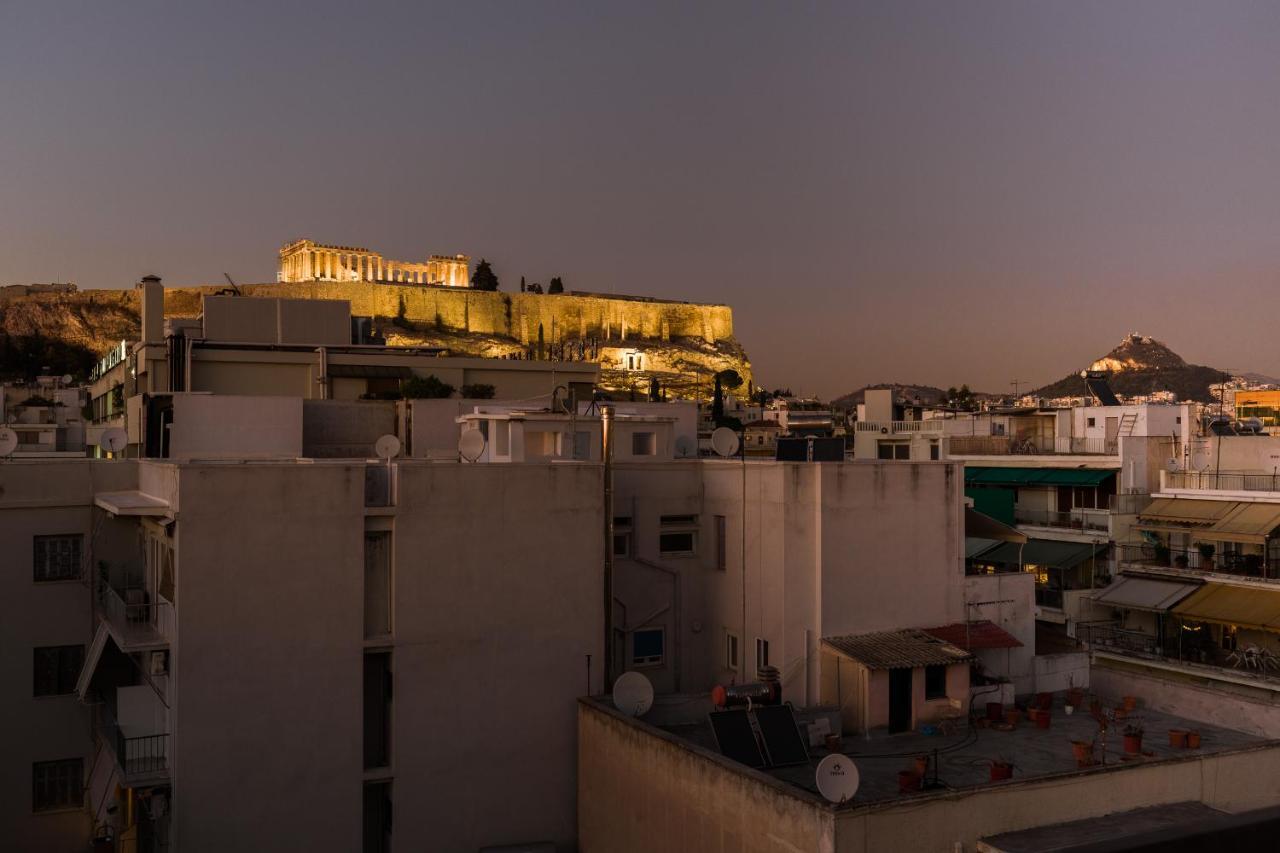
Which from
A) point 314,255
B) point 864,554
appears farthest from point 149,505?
point 314,255

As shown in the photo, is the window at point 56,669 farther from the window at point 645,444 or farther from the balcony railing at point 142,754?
the window at point 645,444

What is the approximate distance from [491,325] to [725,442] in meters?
106

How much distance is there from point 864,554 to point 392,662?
745cm

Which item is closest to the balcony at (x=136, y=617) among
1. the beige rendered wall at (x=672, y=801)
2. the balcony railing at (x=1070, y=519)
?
the beige rendered wall at (x=672, y=801)

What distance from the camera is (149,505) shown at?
46.5 ft

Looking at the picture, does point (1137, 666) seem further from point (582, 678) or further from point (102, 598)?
point (102, 598)

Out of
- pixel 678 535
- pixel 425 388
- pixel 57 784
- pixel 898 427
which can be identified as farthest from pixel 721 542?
pixel 898 427

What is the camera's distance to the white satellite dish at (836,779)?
1064 cm

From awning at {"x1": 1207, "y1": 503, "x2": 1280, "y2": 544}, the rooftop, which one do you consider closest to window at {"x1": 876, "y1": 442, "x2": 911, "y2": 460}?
awning at {"x1": 1207, "y1": 503, "x2": 1280, "y2": 544}

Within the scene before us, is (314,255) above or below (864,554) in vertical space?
above

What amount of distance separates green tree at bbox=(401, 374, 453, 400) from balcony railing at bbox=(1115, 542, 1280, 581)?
20.9 m

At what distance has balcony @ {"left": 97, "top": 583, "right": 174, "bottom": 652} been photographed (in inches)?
526

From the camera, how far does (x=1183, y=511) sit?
95.5 feet

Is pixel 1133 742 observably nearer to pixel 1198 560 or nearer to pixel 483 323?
pixel 1198 560
